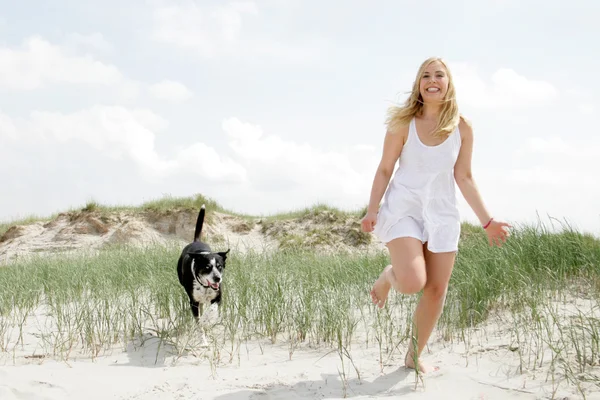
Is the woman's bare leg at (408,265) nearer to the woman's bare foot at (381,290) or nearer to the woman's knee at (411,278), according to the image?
the woman's knee at (411,278)

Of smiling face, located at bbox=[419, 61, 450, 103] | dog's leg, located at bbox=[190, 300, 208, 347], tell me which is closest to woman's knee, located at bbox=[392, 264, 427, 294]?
smiling face, located at bbox=[419, 61, 450, 103]

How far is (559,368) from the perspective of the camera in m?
3.80

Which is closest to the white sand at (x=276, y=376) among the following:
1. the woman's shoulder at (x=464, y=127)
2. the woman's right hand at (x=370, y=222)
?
the woman's right hand at (x=370, y=222)

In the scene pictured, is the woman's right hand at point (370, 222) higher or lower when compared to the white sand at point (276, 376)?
higher

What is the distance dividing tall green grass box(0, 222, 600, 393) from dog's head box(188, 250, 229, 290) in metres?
0.32

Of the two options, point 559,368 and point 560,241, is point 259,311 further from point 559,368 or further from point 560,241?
point 560,241

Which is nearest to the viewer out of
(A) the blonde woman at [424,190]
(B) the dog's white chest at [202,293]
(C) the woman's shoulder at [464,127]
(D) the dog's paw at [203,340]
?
(A) the blonde woman at [424,190]

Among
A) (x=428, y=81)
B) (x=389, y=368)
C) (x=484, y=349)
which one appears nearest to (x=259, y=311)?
(x=389, y=368)

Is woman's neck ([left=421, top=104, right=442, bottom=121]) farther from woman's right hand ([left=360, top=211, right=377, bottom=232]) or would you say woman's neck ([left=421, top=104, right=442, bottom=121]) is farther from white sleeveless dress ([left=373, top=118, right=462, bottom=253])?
woman's right hand ([left=360, top=211, right=377, bottom=232])

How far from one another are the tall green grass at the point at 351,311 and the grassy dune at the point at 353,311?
2 cm

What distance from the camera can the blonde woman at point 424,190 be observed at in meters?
3.58

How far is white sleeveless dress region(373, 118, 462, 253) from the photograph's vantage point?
3588mm

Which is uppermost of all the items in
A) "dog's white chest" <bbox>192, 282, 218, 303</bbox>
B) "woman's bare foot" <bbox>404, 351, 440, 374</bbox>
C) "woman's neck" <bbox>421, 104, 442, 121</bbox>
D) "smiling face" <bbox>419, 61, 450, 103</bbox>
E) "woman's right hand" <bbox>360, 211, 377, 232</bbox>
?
"smiling face" <bbox>419, 61, 450, 103</bbox>

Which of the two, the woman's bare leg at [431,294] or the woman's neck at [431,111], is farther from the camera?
the woman's neck at [431,111]
